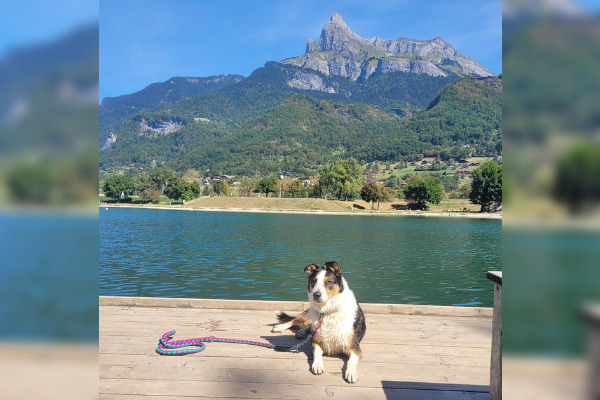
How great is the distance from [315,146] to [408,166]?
3695cm

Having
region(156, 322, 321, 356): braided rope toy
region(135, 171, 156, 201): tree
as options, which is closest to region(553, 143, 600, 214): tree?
region(156, 322, 321, 356): braided rope toy

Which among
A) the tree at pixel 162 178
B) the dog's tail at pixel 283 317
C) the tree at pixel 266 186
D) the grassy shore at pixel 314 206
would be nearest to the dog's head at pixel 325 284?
the dog's tail at pixel 283 317

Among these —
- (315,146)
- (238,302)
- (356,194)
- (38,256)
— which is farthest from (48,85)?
(315,146)

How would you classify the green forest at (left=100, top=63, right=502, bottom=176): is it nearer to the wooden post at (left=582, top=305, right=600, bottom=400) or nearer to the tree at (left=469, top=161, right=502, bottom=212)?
the tree at (left=469, top=161, right=502, bottom=212)

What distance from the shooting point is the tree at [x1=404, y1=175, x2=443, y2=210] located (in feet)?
261

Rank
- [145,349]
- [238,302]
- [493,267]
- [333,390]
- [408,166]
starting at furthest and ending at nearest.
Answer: [408,166]
[493,267]
[238,302]
[145,349]
[333,390]

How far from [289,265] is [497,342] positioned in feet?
59.0

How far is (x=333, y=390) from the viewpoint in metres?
2.70

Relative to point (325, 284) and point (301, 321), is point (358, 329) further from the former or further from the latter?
point (301, 321)

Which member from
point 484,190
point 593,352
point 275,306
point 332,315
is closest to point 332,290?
point 332,315

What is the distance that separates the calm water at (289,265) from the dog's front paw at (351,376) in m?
10.00

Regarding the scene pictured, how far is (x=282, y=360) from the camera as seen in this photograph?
10.6 feet

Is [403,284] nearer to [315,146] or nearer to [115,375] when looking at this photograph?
[115,375]

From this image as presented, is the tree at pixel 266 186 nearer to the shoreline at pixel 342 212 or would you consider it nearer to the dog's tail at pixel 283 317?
the shoreline at pixel 342 212
